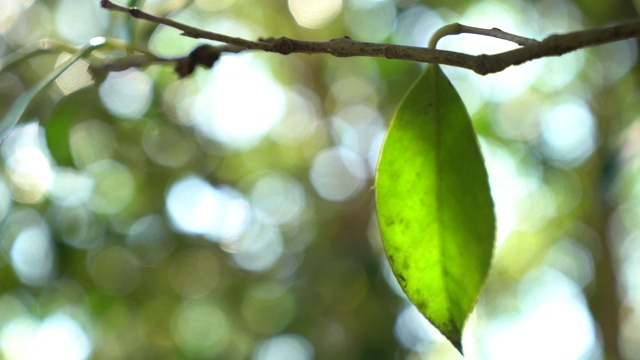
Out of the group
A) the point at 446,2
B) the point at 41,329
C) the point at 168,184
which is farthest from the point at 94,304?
the point at 446,2

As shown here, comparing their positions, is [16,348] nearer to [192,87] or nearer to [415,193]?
[192,87]

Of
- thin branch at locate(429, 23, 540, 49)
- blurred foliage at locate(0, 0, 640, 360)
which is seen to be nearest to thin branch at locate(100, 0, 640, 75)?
thin branch at locate(429, 23, 540, 49)

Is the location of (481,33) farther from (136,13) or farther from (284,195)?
(284,195)

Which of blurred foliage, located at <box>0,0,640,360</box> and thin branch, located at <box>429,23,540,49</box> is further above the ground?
thin branch, located at <box>429,23,540,49</box>

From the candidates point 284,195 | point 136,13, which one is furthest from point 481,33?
point 284,195

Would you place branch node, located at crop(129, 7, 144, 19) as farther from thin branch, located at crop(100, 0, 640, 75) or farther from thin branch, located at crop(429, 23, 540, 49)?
thin branch, located at crop(429, 23, 540, 49)

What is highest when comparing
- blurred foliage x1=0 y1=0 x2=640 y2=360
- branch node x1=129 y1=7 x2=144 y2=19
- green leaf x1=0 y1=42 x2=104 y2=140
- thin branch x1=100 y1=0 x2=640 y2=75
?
thin branch x1=100 y1=0 x2=640 y2=75

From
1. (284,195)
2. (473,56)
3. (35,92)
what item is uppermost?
(473,56)
